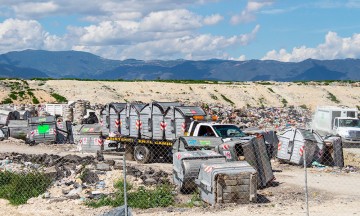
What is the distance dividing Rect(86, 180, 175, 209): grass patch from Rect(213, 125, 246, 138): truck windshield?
4.85 m

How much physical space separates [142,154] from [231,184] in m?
8.88

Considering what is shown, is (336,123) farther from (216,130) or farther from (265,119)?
(265,119)

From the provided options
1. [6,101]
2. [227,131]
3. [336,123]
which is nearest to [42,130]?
[227,131]

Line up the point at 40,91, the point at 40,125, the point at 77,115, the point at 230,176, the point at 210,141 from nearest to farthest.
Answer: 1. the point at 230,176
2. the point at 210,141
3. the point at 40,125
4. the point at 77,115
5. the point at 40,91

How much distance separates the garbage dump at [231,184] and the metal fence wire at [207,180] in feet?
0.07

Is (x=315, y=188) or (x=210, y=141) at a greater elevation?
(x=210, y=141)

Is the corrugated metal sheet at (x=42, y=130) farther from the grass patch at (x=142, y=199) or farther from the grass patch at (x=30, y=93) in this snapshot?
the grass patch at (x=30, y=93)

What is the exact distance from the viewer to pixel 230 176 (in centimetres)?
1183

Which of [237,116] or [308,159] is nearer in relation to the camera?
[308,159]

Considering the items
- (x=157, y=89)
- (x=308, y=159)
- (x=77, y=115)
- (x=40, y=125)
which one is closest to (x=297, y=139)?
(x=308, y=159)

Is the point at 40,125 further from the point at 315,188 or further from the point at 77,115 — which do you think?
the point at 315,188

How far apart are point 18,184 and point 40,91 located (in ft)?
195

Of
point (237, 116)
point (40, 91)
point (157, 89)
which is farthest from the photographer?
point (157, 89)

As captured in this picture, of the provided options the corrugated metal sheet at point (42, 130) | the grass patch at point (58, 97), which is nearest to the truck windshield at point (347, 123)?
the corrugated metal sheet at point (42, 130)
